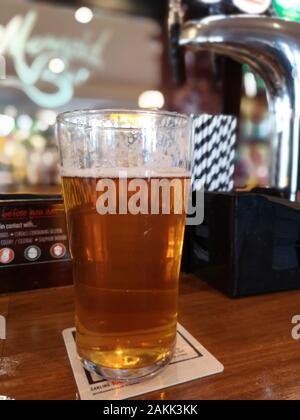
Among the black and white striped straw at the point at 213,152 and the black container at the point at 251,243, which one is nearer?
the black container at the point at 251,243

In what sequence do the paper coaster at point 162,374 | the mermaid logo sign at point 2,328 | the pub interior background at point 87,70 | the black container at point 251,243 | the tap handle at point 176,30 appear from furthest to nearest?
the pub interior background at point 87,70, the tap handle at point 176,30, the black container at point 251,243, the mermaid logo sign at point 2,328, the paper coaster at point 162,374

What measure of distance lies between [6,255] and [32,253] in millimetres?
40

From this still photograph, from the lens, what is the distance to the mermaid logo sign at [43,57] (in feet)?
5.88

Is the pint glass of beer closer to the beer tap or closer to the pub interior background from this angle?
the beer tap

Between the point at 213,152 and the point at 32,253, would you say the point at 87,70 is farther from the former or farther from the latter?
the point at 32,253

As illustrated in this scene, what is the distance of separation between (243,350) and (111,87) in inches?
78.2

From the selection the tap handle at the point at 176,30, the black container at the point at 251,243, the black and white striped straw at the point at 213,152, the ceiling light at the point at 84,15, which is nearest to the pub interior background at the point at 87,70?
the ceiling light at the point at 84,15

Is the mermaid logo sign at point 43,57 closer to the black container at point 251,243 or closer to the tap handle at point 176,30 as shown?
the tap handle at point 176,30

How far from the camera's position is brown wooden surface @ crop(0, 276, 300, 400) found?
32 centimetres

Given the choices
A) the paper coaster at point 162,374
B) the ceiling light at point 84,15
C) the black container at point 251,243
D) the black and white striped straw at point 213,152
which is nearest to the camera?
the paper coaster at point 162,374

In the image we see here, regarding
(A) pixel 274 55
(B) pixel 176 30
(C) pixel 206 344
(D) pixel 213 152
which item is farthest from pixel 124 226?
(B) pixel 176 30

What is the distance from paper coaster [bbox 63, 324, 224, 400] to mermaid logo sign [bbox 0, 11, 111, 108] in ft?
5.62

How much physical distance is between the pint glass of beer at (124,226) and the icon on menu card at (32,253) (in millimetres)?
243

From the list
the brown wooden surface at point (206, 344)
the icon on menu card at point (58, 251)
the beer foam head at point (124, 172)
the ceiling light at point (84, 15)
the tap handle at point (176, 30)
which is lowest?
the brown wooden surface at point (206, 344)
